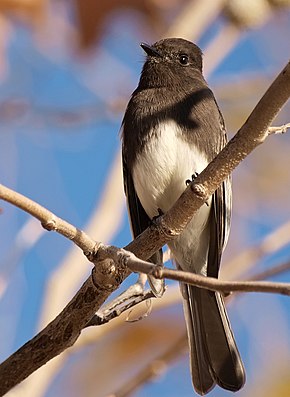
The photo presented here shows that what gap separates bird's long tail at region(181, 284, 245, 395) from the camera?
8.33 ft

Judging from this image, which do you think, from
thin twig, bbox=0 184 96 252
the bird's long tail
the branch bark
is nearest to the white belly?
the bird's long tail

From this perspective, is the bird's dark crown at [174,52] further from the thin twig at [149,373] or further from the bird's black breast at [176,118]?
the thin twig at [149,373]

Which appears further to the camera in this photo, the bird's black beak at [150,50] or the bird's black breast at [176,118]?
the bird's black beak at [150,50]

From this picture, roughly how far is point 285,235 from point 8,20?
5.85ft

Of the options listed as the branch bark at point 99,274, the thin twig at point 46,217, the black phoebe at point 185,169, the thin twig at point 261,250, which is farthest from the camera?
the black phoebe at point 185,169

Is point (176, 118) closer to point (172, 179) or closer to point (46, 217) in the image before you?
point (172, 179)

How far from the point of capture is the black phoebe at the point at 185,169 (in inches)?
112

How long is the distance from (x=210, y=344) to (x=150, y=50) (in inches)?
47.6

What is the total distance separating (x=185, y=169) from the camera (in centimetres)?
288

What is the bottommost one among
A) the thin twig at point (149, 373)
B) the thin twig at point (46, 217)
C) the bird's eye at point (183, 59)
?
Answer: the thin twig at point (149, 373)

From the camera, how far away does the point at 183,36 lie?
3.30 metres

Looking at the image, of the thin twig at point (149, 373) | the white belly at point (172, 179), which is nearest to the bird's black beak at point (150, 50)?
the white belly at point (172, 179)

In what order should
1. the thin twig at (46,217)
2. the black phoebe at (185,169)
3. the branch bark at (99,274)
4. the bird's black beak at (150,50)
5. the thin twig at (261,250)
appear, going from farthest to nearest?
the bird's black beak at (150,50) < the black phoebe at (185,169) < the thin twig at (261,250) < the branch bark at (99,274) < the thin twig at (46,217)

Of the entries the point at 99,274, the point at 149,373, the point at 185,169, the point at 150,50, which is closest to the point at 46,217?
the point at 99,274
